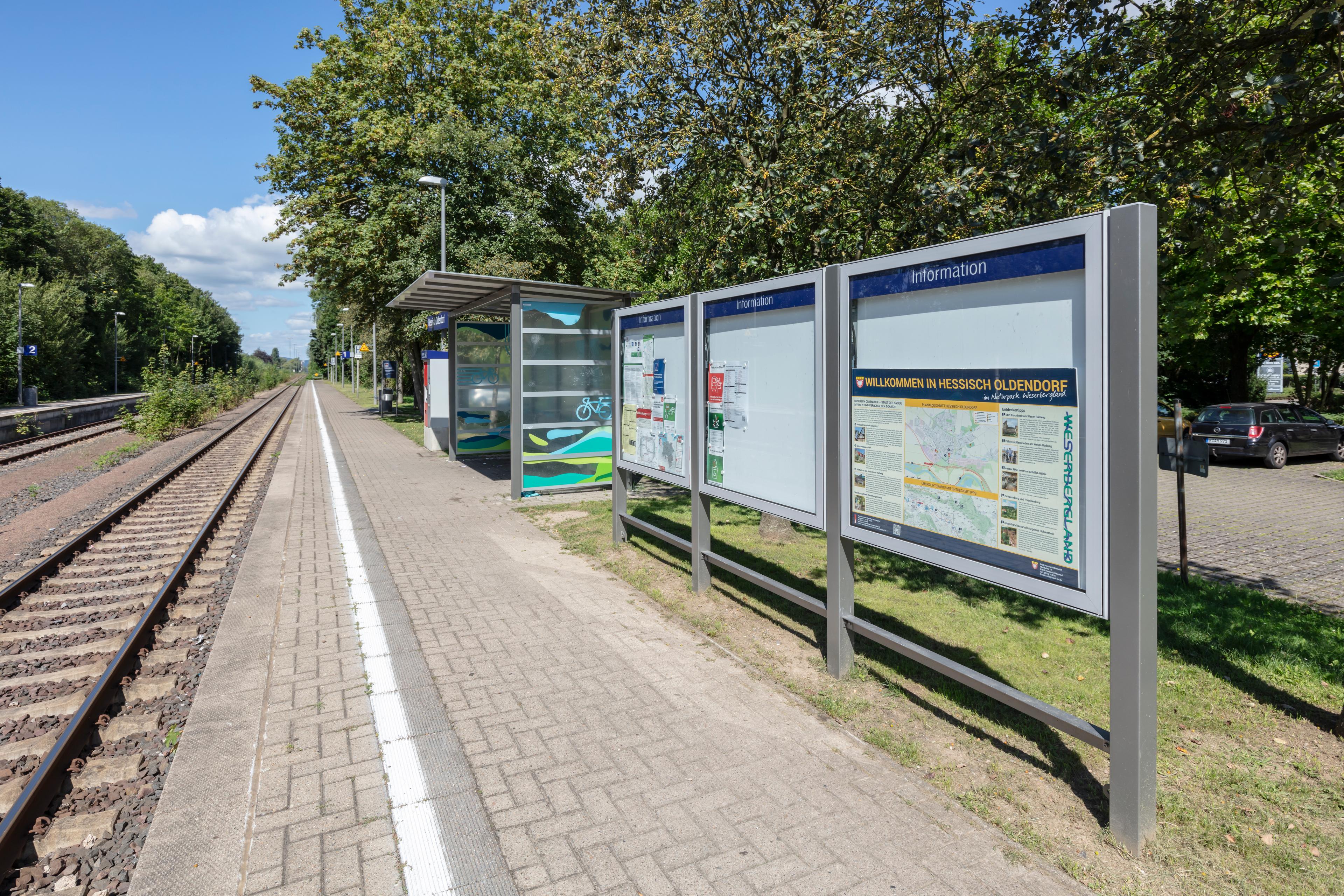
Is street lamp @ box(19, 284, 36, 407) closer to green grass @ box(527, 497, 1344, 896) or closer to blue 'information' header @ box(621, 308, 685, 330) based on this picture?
blue 'information' header @ box(621, 308, 685, 330)

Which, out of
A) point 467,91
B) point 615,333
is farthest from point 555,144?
point 615,333

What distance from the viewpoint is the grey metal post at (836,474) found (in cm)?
443

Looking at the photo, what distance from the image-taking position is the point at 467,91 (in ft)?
78.0

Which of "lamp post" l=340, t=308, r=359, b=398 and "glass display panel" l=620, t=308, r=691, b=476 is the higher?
"lamp post" l=340, t=308, r=359, b=398

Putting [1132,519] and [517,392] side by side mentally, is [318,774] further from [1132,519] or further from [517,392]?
[517,392]

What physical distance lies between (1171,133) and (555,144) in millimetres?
19933

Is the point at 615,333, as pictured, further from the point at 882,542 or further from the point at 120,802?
the point at 120,802

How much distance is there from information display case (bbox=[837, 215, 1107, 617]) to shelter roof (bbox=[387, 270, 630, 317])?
6.85 m

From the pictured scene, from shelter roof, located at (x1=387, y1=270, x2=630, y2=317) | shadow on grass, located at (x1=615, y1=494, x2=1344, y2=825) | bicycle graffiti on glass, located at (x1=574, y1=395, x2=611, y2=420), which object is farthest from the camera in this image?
bicycle graffiti on glass, located at (x1=574, y1=395, x2=611, y2=420)

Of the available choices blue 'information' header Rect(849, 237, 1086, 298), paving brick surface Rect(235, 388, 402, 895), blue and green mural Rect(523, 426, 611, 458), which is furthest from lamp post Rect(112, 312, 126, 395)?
blue 'information' header Rect(849, 237, 1086, 298)

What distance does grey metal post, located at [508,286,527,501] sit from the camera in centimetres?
1088

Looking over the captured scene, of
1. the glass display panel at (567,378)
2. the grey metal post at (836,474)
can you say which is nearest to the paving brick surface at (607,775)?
the grey metal post at (836,474)

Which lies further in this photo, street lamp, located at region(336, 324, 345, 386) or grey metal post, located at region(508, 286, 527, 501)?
street lamp, located at region(336, 324, 345, 386)

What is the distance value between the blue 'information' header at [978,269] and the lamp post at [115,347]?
64.3 metres
